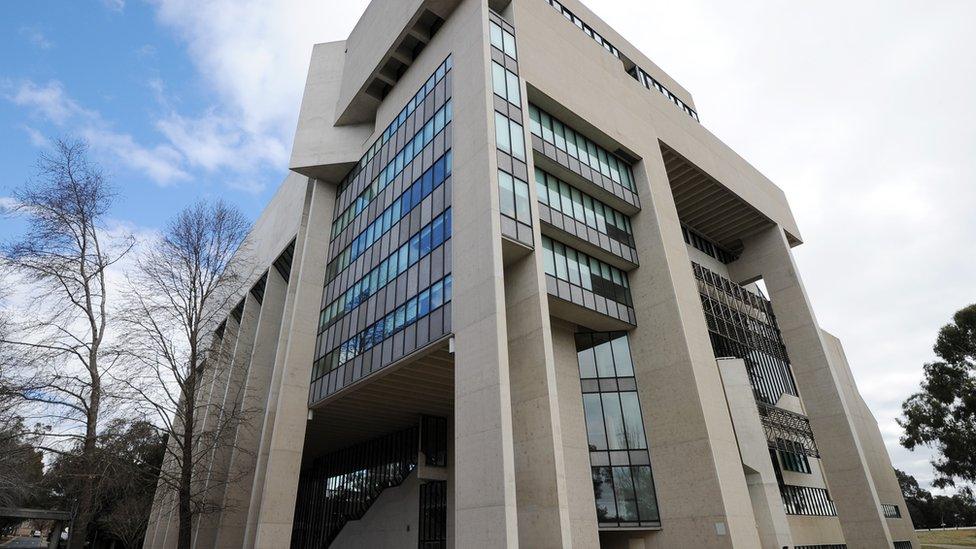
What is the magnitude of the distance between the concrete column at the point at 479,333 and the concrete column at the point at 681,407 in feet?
31.7

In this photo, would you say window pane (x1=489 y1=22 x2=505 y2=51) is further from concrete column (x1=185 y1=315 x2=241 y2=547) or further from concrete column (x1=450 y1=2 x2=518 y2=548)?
concrete column (x1=185 y1=315 x2=241 y2=547)

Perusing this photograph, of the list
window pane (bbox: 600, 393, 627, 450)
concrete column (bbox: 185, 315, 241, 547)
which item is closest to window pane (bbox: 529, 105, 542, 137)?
window pane (bbox: 600, 393, 627, 450)

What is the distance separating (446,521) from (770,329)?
92.7ft

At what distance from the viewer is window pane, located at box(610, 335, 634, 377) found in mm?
23828

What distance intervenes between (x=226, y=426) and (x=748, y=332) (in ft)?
109

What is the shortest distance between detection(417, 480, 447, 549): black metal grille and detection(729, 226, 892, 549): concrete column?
22.8 metres

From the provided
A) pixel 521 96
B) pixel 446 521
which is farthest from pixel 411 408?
pixel 521 96

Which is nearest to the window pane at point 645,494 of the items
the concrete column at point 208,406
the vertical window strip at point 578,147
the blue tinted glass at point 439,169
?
the vertical window strip at point 578,147

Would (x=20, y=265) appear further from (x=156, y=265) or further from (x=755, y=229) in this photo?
(x=755, y=229)

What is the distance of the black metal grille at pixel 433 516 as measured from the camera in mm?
26672

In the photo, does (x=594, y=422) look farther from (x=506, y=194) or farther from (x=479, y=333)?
(x=506, y=194)

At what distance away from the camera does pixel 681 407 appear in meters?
21.5

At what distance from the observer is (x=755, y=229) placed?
3812 centimetres

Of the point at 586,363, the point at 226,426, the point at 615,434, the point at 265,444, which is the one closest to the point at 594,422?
the point at 615,434
